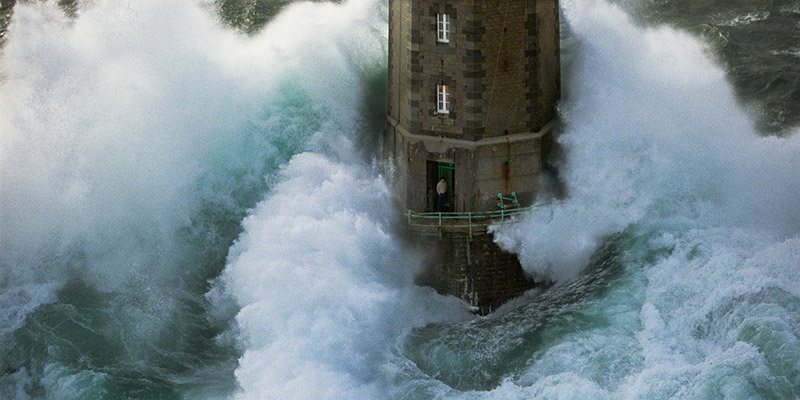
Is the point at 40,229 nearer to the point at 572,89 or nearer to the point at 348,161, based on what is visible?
the point at 348,161

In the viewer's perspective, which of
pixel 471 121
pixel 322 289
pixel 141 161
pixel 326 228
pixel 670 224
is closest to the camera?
pixel 322 289

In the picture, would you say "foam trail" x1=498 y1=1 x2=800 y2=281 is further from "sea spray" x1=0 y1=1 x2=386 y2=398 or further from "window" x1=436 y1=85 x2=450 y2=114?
"sea spray" x1=0 y1=1 x2=386 y2=398

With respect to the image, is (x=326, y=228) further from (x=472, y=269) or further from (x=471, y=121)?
(x=471, y=121)

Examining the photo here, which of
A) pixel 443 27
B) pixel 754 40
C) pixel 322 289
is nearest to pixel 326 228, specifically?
pixel 322 289

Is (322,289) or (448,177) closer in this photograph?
(322,289)

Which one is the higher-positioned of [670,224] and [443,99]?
[443,99]
